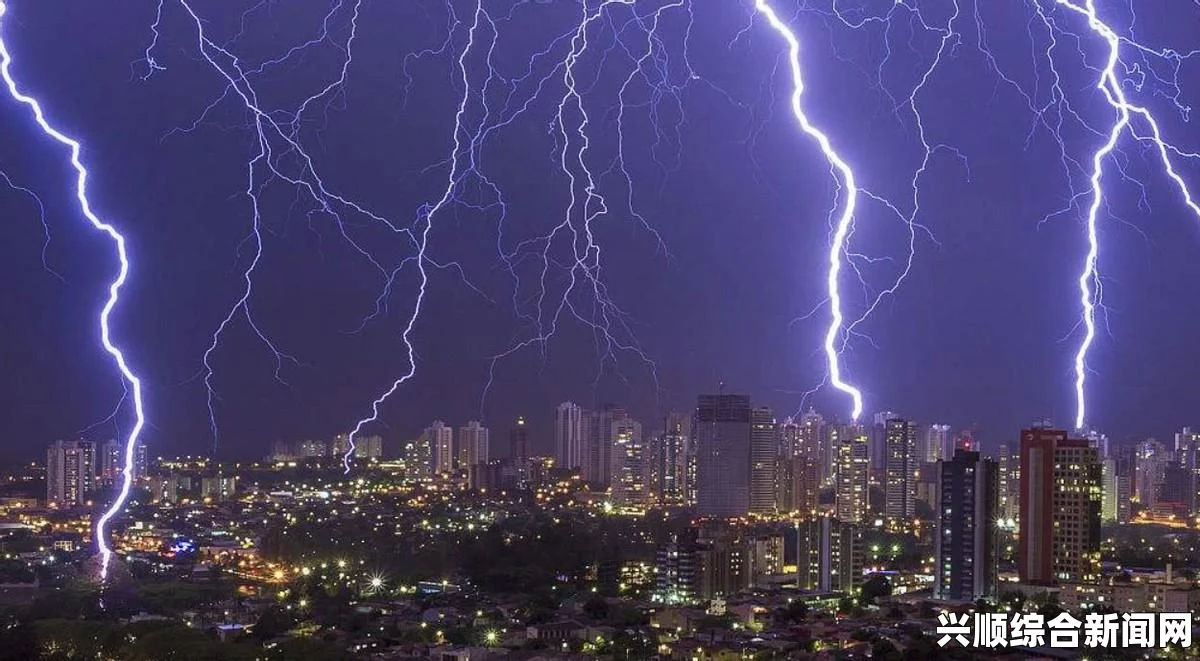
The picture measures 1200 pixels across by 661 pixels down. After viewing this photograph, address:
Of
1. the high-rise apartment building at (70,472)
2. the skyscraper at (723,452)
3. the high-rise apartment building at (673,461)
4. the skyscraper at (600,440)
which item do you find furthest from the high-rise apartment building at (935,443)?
the high-rise apartment building at (70,472)

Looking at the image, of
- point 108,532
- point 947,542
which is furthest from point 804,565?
point 108,532

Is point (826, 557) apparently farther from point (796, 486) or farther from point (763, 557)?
point (796, 486)

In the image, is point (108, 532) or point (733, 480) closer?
point (108, 532)

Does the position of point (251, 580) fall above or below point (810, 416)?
below

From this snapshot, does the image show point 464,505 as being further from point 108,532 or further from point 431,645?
point 431,645

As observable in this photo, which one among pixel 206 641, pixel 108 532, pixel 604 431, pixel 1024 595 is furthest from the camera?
pixel 604 431

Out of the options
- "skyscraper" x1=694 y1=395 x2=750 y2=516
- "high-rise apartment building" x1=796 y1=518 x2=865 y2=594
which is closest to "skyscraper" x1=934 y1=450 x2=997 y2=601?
"high-rise apartment building" x1=796 y1=518 x2=865 y2=594

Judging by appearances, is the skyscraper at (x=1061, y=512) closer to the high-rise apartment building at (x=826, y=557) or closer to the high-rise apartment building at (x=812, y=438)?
the high-rise apartment building at (x=826, y=557)
